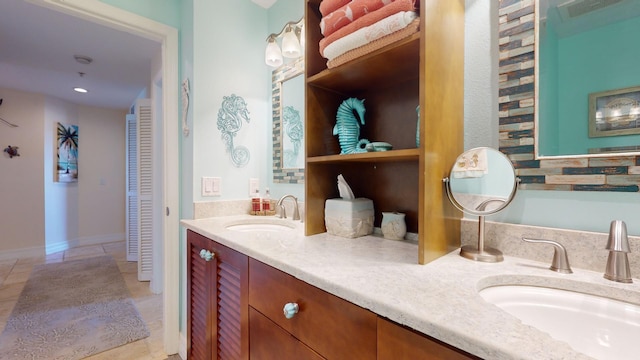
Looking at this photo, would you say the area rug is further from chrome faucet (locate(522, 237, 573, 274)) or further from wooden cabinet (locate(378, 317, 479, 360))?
chrome faucet (locate(522, 237, 573, 274))

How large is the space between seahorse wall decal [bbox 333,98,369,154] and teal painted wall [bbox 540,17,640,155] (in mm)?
612

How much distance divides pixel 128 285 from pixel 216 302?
225 cm

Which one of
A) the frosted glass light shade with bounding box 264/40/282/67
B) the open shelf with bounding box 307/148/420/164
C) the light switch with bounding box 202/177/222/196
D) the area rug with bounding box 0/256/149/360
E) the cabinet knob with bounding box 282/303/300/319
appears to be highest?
the frosted glass light shade with bounding box 264/40/282/67

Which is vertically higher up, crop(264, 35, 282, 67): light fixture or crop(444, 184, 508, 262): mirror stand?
crop(264, 35, 282, 67): light fixture

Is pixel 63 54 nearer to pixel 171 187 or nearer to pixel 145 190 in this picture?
pixel 145 190

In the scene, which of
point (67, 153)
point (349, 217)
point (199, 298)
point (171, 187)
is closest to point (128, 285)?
point (171, 187)

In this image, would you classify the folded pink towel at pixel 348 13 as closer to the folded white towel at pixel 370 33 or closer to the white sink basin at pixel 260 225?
the folded white towel at pixel 370 33

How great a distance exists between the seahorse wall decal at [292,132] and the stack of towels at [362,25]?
2.15 feet

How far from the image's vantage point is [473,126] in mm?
937

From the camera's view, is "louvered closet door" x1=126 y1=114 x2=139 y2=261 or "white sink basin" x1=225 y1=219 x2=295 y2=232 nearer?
"white sink basin" x1=225 y1=219 x2=295 y2=232

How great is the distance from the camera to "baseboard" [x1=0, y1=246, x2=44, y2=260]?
3.54 metres

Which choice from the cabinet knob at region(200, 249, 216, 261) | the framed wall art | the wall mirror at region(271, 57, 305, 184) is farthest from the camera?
the wall mirror at region(271, 57, 305, 184)

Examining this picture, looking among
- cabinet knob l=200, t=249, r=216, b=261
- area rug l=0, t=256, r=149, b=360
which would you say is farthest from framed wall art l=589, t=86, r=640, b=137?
area rug l=0, t=256, r=149, b=360

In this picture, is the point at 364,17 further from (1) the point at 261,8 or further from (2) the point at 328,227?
(1) the point at 261,8
